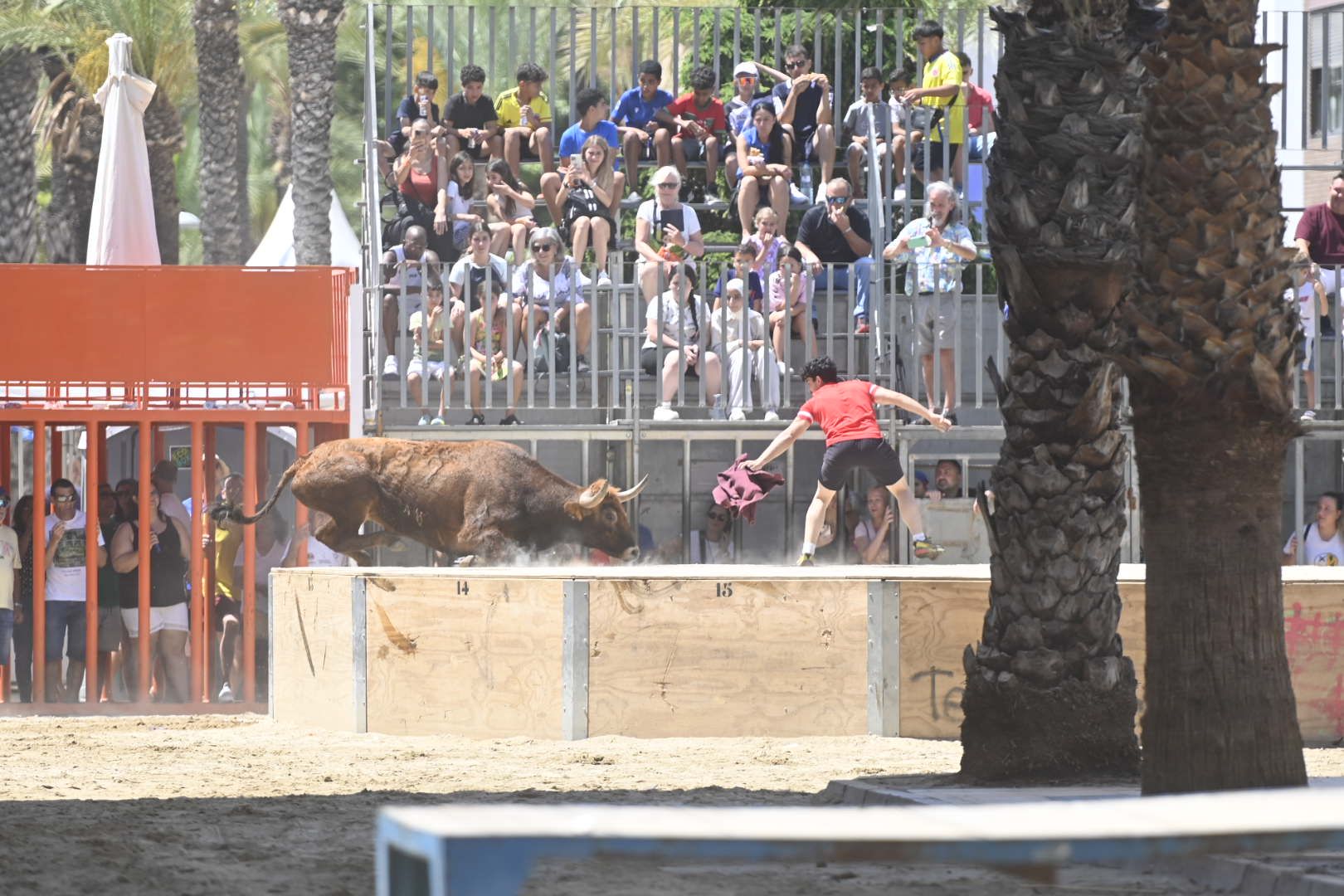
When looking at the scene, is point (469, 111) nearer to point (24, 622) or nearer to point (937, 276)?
point (937, 276)

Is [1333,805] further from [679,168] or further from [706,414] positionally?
[679,168]

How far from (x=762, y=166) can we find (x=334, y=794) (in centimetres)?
920

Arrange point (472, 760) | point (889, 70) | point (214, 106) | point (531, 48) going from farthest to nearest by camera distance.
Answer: point (214, 106), point (889, 70), point (531, 48), point (472, 760)

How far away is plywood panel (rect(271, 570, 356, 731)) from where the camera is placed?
40.5 ft

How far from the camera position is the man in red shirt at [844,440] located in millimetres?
14055

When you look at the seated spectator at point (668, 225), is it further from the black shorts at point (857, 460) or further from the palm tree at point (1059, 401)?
the palm tree at point (1059, 401)

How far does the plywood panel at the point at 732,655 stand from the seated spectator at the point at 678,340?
452 cm

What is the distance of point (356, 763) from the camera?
1093cm

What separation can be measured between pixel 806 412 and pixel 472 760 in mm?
4340

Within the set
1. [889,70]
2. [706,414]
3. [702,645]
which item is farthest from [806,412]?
[889,70]

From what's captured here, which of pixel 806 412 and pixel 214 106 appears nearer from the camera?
pixel 806 412

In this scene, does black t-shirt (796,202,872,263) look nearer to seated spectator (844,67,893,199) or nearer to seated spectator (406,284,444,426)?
seated spectator (844,67,893,199)

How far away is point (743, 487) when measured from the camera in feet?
48.8

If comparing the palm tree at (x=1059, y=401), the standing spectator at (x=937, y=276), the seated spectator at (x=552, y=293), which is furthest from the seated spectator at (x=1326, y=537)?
the palm tree at (x=1059, y=401)
